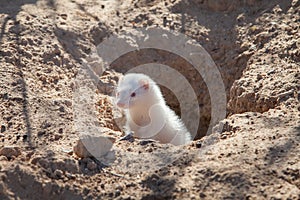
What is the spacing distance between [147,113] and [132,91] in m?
0.41

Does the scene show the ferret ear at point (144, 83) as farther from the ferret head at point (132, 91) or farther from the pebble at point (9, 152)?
the pebble at point (9, 152)

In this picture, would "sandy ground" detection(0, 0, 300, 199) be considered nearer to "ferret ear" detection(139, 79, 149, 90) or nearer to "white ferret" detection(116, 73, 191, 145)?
"white ferret" detection(116, 73, 191, 145)

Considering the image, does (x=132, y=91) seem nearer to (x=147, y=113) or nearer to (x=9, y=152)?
(x=147, y=113)

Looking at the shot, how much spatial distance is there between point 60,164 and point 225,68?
2614mm

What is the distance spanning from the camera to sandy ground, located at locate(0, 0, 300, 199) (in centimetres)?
351

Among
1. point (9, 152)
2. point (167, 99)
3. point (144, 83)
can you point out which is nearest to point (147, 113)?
point (144, 83)

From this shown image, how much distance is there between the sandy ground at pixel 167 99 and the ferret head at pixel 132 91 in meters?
0.29

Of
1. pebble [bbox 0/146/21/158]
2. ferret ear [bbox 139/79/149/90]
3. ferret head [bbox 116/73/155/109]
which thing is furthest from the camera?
ferret ear [bbox 139/79/149/90]

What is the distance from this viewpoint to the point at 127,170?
375 cm

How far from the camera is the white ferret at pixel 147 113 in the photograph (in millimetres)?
4992

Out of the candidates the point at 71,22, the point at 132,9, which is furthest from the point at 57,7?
the point at 132,9

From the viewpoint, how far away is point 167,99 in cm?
632

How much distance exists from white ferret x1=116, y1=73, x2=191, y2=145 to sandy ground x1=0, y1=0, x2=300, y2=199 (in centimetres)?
22

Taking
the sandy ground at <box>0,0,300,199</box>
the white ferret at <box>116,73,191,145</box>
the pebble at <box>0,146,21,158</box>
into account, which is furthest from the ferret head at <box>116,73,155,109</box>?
the pebble at <box>0,146,21,158</box>
